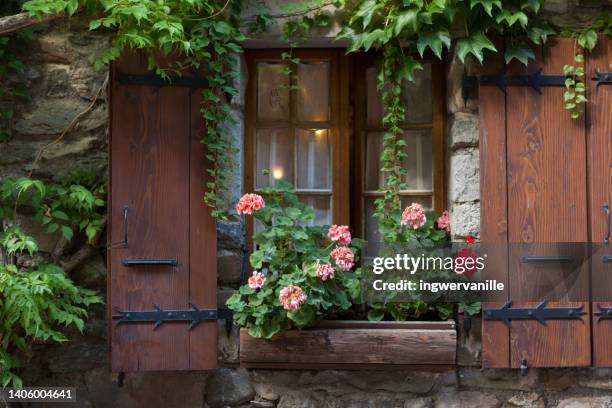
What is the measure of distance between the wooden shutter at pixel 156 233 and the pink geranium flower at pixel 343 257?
21.9 inches

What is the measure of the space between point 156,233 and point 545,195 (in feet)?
5.72

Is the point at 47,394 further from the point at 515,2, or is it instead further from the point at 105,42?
the point at 515,2

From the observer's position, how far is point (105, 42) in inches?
138

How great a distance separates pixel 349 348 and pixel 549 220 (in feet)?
A: 3.47

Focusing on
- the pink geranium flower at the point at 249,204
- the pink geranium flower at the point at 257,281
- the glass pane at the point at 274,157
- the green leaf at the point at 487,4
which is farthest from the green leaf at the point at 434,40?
the pink geranium flower at the point at 257,281

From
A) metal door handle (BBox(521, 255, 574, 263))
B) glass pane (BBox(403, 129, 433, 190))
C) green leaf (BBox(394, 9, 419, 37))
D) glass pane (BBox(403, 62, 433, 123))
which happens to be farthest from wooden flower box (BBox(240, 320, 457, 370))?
green leaf (BBox(394, 9, 419, 37))

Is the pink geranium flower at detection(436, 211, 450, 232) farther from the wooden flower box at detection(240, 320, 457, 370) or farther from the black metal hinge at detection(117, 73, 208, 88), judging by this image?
the black metal hinge at detection(117, 73, 208, 88)

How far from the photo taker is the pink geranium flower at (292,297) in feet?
9.96

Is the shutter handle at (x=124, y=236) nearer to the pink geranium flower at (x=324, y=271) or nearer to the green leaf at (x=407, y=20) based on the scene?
the pink geranium flower at (x=324, y=271)

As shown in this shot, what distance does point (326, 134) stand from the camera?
3.71 metres

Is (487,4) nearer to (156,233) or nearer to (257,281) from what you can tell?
(257,281)

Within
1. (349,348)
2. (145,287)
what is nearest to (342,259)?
(349,348)

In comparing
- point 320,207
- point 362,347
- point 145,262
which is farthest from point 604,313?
point 145,262

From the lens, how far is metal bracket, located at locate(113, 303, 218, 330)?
3242 millimetres
